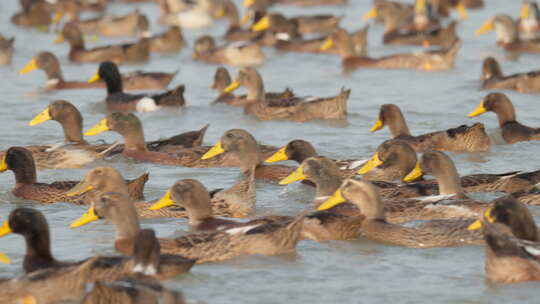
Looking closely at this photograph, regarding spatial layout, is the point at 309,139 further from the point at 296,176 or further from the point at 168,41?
the point at 168,41

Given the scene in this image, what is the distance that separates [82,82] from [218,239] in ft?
35.0

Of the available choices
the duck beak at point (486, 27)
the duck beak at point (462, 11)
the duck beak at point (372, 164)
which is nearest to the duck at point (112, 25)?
the duck beak at point (486, 27)

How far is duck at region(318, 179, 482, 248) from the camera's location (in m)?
10.4

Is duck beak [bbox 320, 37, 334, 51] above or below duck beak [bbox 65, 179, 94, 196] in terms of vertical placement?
above

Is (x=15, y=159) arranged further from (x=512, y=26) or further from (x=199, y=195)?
(x=512, y=26)

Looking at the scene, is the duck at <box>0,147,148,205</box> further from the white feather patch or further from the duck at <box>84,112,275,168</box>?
the white feather patch

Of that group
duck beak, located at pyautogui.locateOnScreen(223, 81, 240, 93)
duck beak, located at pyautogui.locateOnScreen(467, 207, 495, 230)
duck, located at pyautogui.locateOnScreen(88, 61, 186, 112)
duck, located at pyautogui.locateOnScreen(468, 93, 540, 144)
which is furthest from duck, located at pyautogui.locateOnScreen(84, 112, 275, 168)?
duck beak, located at pyautogui.locateOnScreen(467, 207, 495, 230)

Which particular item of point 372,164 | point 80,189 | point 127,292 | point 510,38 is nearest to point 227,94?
point 372,164

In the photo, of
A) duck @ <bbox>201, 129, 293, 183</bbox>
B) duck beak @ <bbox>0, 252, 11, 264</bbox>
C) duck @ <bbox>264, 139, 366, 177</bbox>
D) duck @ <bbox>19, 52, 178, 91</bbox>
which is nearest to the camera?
duck beak @ <bbox>0, 252, 11, 264</bbox>

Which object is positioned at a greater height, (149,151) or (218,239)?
(149,151)

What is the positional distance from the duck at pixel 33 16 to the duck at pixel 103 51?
15.1 feet

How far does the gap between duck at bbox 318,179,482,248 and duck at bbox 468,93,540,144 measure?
4.87 m

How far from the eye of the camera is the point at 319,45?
2406 cm

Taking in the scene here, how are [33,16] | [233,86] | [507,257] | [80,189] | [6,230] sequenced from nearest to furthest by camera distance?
1. [507,257]
2. [6,230]
3. [80,189]
4. [233,86]
5. [33,16]
